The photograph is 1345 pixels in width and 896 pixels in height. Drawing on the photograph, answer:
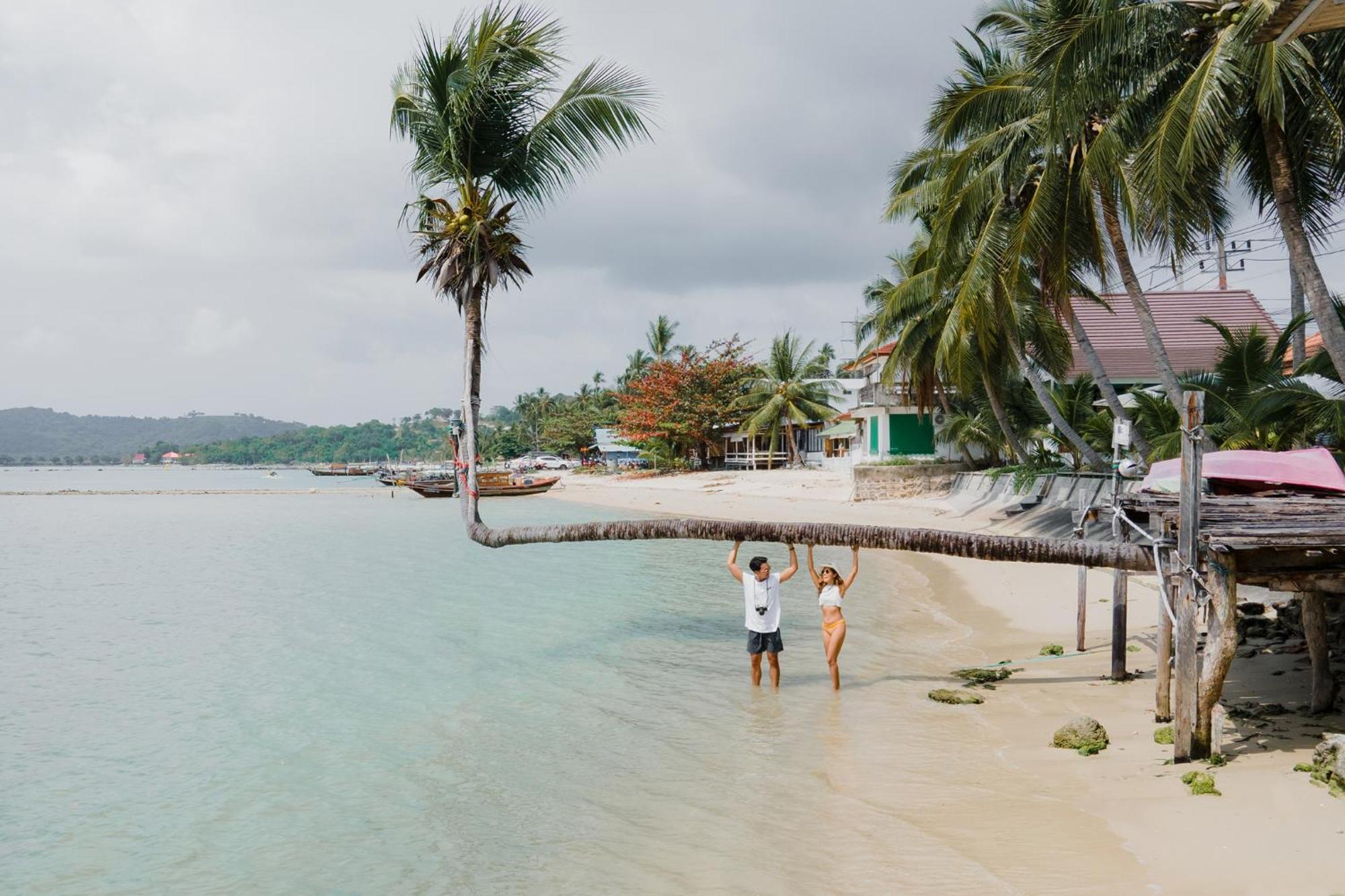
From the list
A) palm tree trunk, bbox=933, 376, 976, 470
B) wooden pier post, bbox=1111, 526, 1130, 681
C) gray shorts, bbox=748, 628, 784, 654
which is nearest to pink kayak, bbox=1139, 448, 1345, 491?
wooden pier post, bbox=1111, 526, 1130, 681

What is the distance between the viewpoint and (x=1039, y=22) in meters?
17.4

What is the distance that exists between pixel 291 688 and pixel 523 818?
657cm

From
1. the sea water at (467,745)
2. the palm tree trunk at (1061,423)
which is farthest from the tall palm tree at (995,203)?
the sea water at (467,745)

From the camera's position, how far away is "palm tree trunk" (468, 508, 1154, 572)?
7.28 m

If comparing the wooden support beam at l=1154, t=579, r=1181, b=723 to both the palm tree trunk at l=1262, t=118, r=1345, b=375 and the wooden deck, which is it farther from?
the palm tree trunk at l=1262, t=118, r=1345, b=375

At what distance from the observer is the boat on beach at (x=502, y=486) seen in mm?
53688

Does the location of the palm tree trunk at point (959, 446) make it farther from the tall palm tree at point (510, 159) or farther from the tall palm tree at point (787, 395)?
the tall palm tree at point (510, 159)

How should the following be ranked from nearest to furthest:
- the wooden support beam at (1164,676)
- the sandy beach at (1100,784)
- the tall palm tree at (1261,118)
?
the sandy beach at (1100,784) < the wooden support beam at (1164,676) < the tall palm tree at (1261,118)

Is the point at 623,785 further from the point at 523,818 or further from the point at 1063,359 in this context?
the point at 1063,359

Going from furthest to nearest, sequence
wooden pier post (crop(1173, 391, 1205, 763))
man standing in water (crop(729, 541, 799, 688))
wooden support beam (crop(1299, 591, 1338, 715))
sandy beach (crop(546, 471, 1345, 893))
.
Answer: man standing in water (crop(729, 541, 799, 688))
wooden support beam (crop(1299, 591, 1338, 715))
wooden pier post (crop(1173, 391, 1205, 763))
sandy beach (crop(546, 471, 1345, 893))

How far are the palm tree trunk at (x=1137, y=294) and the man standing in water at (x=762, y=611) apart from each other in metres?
10.5

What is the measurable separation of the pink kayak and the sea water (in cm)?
366

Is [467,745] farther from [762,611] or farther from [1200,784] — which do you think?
[1200,784]

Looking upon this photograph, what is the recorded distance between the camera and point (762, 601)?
10.1 m
